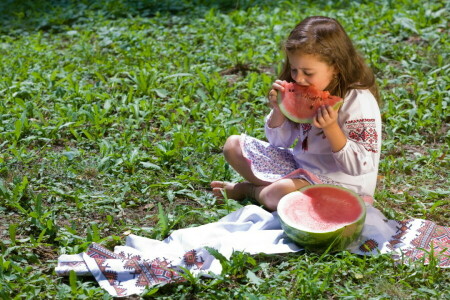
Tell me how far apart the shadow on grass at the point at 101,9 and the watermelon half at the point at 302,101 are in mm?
4007

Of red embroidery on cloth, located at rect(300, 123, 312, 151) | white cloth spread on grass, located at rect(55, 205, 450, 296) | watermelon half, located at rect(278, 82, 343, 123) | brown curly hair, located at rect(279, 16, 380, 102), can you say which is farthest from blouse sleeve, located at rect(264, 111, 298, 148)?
white cloth spread on grass, located at rect(55, 205, 450, 296)

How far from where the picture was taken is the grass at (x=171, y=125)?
3490mm

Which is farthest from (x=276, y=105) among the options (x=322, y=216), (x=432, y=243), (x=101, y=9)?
(x=101, y=9)

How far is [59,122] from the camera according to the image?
208 inches

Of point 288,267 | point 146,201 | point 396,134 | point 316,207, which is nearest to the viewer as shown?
point 288,267

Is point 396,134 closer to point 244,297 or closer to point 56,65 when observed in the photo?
point 244,297

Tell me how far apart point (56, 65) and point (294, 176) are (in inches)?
131

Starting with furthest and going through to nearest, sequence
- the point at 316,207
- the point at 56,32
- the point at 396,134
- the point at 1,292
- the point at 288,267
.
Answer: the point at 56,32 < the point at 396,134 < the point at 316,207 < the point at 288,267 < the point at 1,292

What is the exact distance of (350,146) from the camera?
381 cm

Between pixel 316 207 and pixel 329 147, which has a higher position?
pixel 329 147

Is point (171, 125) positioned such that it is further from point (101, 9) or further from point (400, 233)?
point (101, 9)

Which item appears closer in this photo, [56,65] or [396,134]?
[396,134]

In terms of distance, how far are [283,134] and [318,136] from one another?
0.93ft

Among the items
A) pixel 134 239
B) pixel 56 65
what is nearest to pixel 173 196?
pixel 134 239
